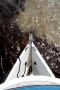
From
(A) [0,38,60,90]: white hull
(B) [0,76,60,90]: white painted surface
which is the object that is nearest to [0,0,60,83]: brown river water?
(A) [0,38,60,90]: white hull

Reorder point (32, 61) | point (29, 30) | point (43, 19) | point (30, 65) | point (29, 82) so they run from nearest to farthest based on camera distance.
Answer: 1. point (29, 82)
2. point (32, 61)
3. point (30, 65)
4. point (29, 30)
5. point (43, 19)

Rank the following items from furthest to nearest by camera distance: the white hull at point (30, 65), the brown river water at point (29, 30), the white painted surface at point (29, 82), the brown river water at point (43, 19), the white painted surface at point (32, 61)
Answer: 1. the brown river water at point (43, 19)
2. the brown river water at point (29, 30)
3. the white painted surface at point (32, 61)
4. the white hull at point (30, 65)
5. the white painted surface at point (29, 82)

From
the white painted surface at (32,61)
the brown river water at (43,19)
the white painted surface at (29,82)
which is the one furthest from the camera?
the brown river water at (43,19)

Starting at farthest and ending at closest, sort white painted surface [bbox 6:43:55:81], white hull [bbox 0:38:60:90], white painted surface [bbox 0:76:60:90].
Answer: white painted surface [bbox 6:43:55:81], white hull [bbox 0:38:60:90], white painted surface [bbox 0:76:60:90]

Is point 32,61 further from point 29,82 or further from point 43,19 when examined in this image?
point 43,19

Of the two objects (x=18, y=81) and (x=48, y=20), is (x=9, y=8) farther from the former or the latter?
(x=18, y=81)

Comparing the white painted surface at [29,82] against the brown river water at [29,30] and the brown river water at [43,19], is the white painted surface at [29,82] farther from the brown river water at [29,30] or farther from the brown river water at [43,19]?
the brown river water at [43,19]

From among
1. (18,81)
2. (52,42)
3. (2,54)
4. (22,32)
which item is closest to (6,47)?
(2,54)

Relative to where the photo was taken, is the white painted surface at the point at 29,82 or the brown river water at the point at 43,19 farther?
the brown river water at the point at 43,19

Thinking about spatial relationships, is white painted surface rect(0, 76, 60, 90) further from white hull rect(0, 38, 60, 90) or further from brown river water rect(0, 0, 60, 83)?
brown river water rect(0, 0, 60, 83)

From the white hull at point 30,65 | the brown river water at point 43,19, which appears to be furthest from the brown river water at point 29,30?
the white hull at point 30,65

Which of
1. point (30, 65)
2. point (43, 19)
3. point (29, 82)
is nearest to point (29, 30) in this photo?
point (43, 19)
